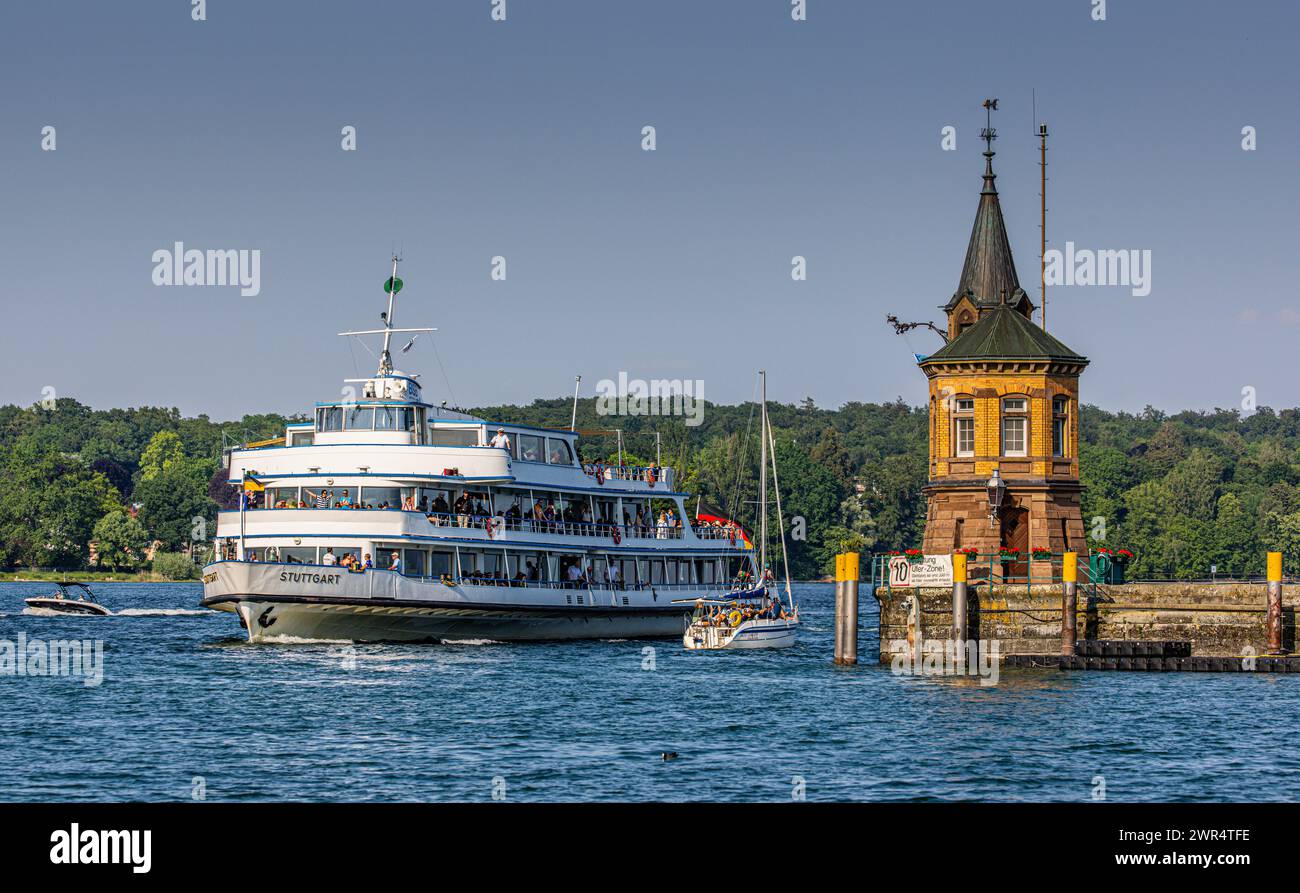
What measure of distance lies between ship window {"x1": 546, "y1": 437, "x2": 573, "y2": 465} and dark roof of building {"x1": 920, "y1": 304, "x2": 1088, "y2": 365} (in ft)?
60.2

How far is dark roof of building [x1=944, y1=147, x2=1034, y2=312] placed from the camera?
53.2 m

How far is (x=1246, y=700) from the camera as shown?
134 feet

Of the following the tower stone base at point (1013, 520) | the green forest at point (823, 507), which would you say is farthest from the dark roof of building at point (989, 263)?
the green forest at point (823, 507)

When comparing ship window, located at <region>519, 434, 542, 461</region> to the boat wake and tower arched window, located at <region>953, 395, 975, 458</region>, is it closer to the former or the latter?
the boat wake

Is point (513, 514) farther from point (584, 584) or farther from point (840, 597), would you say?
point (840, 597)

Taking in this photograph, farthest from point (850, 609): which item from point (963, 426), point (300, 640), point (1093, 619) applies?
point (300, 640)

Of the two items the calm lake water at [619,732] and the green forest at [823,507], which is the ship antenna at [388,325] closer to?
the calm lake water at [619,732]

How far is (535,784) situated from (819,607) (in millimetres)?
97543

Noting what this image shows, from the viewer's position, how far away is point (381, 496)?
5806cm

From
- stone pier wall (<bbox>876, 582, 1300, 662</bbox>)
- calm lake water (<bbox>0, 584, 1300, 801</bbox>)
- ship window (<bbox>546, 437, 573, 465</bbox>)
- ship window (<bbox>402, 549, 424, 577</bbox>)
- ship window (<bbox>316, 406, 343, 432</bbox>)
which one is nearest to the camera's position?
calm lake water (<bbox>0, 584, 1300, 801</bbox>)

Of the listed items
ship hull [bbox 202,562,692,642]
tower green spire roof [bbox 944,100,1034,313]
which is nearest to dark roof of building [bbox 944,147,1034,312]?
tower green spire roof [bbox 944,100,1034,313]

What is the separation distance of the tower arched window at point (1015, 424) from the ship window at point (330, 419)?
908 inches
